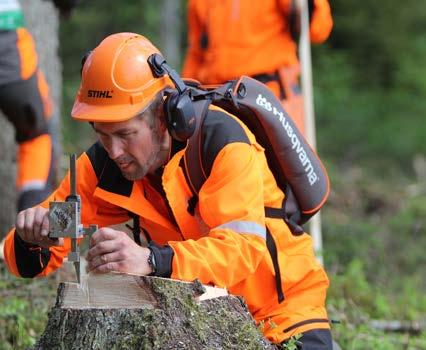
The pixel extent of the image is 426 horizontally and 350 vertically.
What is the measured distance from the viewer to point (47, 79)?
29.4ft

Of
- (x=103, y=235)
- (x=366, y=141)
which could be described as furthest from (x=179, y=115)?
(x=366, y=141)

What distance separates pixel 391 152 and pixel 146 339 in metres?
14.8

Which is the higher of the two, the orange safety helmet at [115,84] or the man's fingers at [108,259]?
the orange safety helmet at [115,84]

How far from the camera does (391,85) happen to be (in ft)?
73.5

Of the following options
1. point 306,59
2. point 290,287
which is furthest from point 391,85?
point 290,287

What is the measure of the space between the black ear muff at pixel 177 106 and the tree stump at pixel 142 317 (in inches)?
23.6

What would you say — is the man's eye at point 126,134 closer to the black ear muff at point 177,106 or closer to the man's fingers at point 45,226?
the black ear muff at point 177,106

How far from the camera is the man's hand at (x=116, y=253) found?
3.99m

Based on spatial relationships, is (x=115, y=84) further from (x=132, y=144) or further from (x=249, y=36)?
(x=249, y=36)

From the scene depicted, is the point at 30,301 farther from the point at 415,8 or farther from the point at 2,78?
the point at 415,8

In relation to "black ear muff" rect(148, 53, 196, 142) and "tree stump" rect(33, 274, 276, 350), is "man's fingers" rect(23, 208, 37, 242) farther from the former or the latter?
"black ear muff" rect(148, 53, 196, 142)

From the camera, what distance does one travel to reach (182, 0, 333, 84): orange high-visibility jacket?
828 centimetres

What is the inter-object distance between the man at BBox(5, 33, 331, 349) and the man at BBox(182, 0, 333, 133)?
3.52 m

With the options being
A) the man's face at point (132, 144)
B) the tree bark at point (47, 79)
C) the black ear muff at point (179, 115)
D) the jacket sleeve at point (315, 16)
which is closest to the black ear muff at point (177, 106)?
the black ear muff at point (179, 115)
